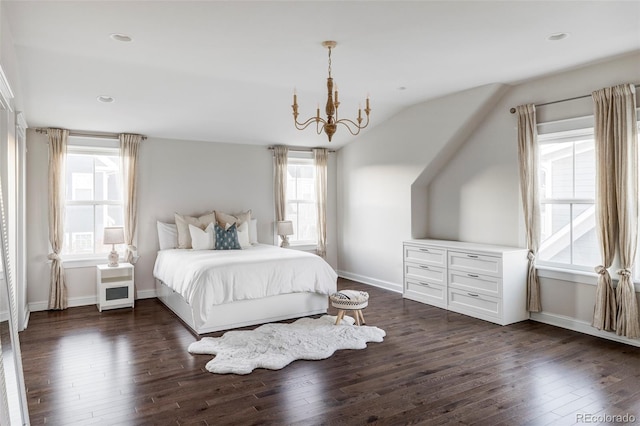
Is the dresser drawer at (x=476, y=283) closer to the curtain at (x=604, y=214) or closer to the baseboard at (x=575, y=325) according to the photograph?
the baseboard at (x=575, y=325)

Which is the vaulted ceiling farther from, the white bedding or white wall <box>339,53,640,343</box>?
the white bedding

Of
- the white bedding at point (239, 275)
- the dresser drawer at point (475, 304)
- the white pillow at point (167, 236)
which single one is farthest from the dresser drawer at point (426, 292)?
the white pillow at point (167, 236)

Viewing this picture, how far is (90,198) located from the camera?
18.9 feet

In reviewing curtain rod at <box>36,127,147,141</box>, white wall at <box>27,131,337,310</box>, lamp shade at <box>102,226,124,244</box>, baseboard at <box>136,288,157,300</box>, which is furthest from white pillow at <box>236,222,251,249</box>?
curtain rod at <box>36,127,147,141</box>

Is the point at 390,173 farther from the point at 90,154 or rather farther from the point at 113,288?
the point at 90,154

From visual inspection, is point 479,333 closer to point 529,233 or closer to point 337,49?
point 529,233

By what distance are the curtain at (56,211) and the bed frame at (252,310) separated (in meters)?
1.43

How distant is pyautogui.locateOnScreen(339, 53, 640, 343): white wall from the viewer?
14.3 feet

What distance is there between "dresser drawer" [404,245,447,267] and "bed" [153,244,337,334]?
129 centimetres

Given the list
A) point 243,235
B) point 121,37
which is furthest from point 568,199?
point 121,37

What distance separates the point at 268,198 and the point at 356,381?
4240mm

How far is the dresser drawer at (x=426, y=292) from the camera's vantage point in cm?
531

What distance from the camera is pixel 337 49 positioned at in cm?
367

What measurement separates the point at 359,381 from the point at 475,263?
2.34 meters
